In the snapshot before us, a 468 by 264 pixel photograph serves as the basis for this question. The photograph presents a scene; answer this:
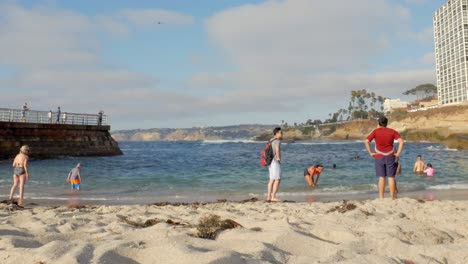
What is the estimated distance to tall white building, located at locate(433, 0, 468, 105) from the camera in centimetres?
9162

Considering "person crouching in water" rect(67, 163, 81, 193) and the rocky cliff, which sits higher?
the rocky cliff

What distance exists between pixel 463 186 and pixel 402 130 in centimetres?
8884

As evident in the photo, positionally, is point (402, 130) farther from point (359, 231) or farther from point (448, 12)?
point (359, 231)

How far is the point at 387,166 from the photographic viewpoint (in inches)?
275

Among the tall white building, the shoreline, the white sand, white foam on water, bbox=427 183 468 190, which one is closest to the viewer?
the white sand

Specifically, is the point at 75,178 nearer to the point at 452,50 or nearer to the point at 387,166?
the point at 387,166

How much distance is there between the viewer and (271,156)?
8.11 m

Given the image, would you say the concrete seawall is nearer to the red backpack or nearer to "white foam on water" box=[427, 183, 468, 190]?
the red backpack

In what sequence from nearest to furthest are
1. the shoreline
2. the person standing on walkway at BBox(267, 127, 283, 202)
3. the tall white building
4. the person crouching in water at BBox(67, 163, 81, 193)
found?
the person standing on walkway at BBox(267, 127, 283, 202)
the shoreline
the person crouching in water at BBox(67, 163, 81, 193)
the tall white building

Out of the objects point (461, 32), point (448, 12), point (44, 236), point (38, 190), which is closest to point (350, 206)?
point (44, 236)

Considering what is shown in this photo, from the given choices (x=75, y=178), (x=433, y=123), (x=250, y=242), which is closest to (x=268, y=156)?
(x=250, y=242)

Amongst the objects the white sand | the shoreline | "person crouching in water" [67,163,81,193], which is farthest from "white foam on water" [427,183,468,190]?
"person crouching in water" [67,163,81,193]

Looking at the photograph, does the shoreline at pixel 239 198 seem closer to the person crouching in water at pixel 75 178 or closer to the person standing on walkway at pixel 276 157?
the person crouching in water at pixel 75 178

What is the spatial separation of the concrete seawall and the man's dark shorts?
23660mm
